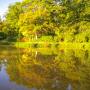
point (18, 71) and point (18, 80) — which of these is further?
point (18, 71)

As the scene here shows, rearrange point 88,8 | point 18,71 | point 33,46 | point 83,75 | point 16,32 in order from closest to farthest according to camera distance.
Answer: point 83,75
point 18,71
point 33,46
point 88,8
point 16,32

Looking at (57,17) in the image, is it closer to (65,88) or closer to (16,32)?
(16,32)

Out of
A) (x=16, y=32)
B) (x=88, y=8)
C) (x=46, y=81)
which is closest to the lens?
(x=46, y=81)

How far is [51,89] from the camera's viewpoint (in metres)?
10.1

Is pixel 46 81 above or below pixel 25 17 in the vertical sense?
below

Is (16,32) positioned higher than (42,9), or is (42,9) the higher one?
(42,9)

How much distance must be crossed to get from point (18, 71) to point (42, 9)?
26.9 meters

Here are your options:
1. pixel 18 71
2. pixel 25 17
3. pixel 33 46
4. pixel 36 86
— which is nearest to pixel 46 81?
pixel 36 86

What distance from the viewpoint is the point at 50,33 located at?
4366 centimetres

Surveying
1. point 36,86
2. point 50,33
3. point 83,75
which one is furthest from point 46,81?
point 50,33

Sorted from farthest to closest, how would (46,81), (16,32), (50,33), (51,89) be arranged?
(16,32)
(50,33)
(46,81)
(51,89)

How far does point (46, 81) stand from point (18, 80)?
47.4 inches

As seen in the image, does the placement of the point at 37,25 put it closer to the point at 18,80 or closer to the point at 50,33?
the point at 50,33

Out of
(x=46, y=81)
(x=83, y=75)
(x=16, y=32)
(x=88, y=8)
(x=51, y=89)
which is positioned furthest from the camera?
(x=16, y=32)
